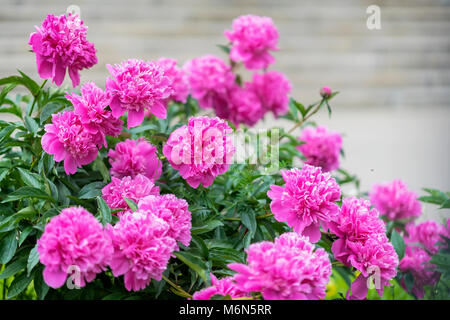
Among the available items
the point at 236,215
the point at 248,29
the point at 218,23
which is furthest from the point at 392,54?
the point at 236,215

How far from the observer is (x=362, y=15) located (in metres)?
4.14

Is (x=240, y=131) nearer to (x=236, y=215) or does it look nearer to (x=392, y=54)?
(x=236, y=215)

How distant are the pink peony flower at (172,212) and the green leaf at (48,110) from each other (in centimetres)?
26

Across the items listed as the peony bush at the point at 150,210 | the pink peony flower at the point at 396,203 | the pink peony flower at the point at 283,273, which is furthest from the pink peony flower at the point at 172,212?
the pink peony flower at the point at 396,203

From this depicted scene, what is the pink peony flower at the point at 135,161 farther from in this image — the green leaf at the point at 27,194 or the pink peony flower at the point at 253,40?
the pink peony flower at the point at 253,40

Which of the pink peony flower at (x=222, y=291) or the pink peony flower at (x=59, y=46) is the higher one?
the pink peony flower at (x=59, y=46)

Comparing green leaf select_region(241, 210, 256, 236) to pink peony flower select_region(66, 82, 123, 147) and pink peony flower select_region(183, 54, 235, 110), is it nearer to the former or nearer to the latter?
pink peony flower select_region(66, 82, 123, 147)

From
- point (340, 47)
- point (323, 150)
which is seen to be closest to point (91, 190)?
point (323, 150)

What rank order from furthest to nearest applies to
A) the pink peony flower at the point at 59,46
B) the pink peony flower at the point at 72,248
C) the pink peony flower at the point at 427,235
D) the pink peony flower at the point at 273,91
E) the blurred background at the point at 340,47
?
the blurred background at the point at 340,47 → the pink peony flower at the point at 273,91 → the pink peony flower at the point at 427,235 → the pink peony flower at the point at 59,46 → the pink peony flower at the point at 72,248

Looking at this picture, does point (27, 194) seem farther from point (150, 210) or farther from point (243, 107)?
point (243, 107)

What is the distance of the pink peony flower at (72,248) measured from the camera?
641mm

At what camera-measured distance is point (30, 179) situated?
82cm

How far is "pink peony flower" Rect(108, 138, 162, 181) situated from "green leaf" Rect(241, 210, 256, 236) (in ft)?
0.54

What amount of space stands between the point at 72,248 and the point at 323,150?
85 cm
